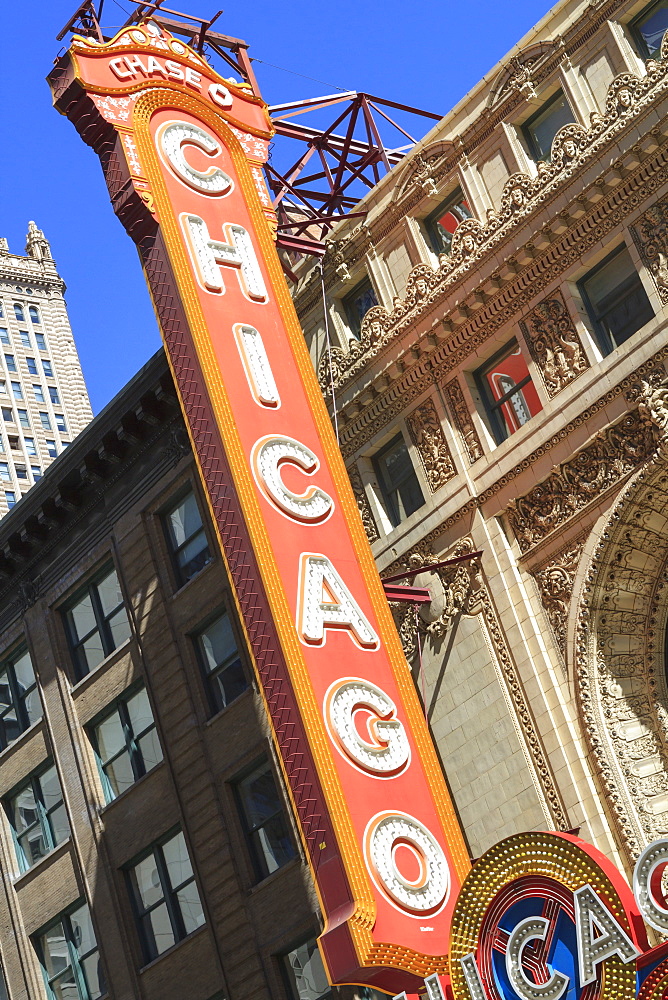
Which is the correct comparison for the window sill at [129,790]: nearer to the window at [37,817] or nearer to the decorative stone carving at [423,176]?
the window at [37,817]

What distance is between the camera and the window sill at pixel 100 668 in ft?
111

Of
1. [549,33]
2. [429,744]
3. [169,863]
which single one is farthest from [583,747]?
[549,33]

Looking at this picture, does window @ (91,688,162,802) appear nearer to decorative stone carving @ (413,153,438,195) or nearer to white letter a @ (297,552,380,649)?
white letter a @ (297,552,380,649)

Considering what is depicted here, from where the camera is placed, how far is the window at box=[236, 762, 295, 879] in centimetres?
2930

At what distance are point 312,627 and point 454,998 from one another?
623cm

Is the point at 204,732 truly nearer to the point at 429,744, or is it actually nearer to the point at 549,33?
the point at 429,744

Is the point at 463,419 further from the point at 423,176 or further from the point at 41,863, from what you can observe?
the point at 41,863

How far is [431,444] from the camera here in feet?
93.4

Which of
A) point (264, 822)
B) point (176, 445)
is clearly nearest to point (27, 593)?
point (176, 445)

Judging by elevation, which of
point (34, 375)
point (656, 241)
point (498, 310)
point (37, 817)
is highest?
point (34, 375)

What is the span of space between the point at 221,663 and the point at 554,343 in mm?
10015

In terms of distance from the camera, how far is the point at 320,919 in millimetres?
27375

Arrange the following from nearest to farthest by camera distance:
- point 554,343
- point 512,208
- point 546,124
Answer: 1. point 554,343
2. point 512,208
3. point 546,124

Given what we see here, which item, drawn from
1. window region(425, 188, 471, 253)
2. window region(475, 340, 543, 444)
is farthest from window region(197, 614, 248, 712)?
window region(425, 188, 471, 253)
